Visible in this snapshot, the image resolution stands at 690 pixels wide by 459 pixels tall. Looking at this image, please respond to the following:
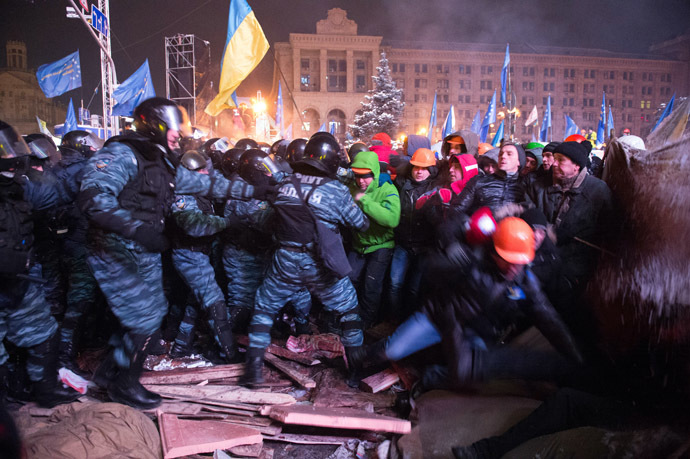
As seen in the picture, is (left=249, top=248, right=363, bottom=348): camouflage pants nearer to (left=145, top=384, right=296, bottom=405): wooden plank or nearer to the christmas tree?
(left=145, top=384, right=296, bottom=405): wooden plank

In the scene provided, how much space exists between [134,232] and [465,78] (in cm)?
7548

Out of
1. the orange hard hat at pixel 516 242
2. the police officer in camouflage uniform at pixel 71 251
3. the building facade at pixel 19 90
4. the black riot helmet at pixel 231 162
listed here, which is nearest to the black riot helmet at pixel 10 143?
the police officer in camouflage uniform at pixel 71 251

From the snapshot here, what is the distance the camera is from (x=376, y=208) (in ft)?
15.4

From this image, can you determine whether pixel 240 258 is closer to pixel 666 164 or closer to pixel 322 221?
pixel 322 221

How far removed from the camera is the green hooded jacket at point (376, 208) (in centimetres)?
471

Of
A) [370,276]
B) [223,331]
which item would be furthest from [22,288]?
[370,276]

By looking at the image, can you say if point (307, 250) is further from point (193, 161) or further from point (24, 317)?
point (24, 317)

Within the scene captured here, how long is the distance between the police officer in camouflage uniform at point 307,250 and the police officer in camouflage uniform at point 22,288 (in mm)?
1733

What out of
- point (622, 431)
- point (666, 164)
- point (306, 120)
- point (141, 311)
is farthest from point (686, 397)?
point (306, 120)

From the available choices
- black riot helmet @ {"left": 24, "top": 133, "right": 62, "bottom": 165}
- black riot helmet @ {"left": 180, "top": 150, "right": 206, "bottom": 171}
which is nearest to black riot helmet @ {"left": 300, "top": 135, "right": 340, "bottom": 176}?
black riot helmet @ {"left": 180, "top": 150, "right": 206, "bottom": 171}

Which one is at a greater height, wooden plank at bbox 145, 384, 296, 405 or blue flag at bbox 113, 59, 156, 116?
blue flag at bbox 113, 59, 156, 116

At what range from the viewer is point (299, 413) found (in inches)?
133

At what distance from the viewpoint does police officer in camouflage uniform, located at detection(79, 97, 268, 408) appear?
3.40 metres

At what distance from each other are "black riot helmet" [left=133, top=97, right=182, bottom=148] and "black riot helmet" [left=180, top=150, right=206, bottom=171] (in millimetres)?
342
